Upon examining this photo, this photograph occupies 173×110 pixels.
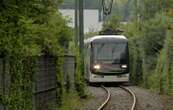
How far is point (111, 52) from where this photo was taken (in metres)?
41.1

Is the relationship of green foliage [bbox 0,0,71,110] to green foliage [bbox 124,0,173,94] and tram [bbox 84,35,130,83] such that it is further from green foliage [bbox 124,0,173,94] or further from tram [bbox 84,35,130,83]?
tram [bbox 84,35,130,83]

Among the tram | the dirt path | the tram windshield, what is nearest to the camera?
the dirt path

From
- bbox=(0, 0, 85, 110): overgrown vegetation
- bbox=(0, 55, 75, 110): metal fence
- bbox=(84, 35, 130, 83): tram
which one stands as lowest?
bbox=(84, 35, 130, 83): tram

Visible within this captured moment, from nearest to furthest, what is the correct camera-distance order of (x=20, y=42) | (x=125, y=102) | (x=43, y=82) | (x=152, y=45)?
(x=20, y=42) < (x=43, y=82) < (x=125, y=102) < (x=152, y=45)

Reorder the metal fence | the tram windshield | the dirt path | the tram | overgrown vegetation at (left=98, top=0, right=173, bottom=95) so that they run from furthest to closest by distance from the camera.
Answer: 1. the tram windshield
2. the tram
3. overgrown vegetation at (left=98, top=0, right=173, bottom=95)
4. the dirt path
5. the metal fence

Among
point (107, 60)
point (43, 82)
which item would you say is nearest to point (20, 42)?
point (43, 82)

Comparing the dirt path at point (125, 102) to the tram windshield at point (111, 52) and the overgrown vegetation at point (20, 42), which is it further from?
the tram windshield at point (111, 52)

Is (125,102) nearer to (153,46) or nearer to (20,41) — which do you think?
(20,41)

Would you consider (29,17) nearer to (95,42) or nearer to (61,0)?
(61,0)

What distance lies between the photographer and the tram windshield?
40719 millimetres

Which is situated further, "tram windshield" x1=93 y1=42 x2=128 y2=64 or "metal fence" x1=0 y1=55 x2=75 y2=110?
"tram windshield" x1=93 y1=42 x2=128 y2=64

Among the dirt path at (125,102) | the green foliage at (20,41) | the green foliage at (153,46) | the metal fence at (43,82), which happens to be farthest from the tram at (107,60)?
the green foliage at (20,41)

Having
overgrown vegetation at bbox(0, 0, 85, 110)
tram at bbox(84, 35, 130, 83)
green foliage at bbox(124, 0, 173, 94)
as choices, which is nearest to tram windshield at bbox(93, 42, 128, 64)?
tram at bbox(84, 35, 130, 83)


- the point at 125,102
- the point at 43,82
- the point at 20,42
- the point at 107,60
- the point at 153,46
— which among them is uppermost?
the point at 20,42
